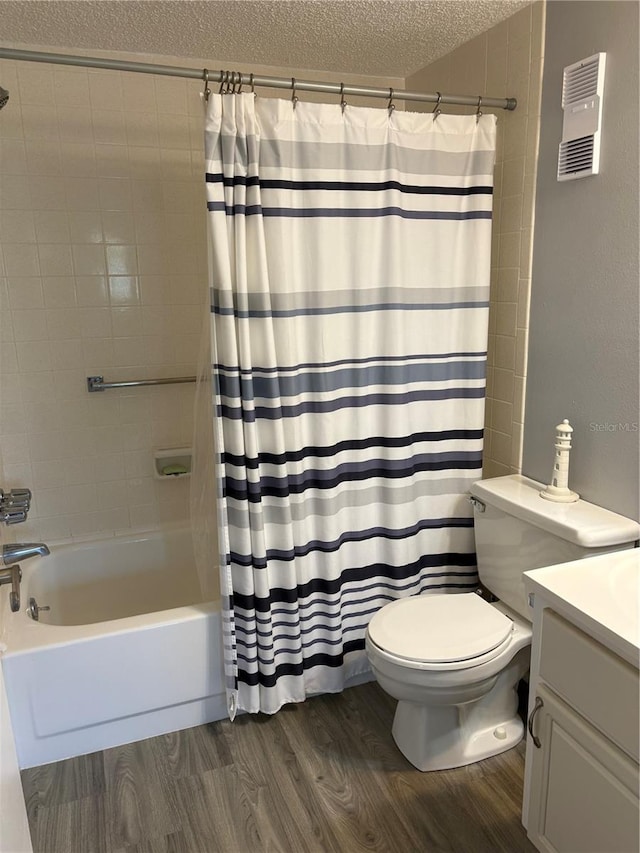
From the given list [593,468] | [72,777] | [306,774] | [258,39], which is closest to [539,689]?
[593,468]

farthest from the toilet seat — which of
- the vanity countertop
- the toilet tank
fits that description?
the vanity countertop

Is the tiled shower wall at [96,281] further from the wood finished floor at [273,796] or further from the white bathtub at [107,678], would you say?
the wood finished floor at [273,796]

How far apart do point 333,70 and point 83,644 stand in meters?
2.27

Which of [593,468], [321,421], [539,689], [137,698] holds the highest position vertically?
[321,421]

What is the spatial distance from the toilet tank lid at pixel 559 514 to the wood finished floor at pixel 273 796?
76cm

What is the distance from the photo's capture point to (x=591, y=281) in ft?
5.97

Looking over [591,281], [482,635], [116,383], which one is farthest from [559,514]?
[116,383]

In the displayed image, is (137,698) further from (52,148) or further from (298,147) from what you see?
(52,148)

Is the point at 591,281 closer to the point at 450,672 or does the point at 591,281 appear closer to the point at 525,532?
the point at 525,532

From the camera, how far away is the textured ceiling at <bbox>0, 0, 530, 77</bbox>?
6.17ft

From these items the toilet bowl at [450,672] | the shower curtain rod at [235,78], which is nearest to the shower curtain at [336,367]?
the shower curtain rod at [235,78]

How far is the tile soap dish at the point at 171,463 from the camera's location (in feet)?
8.71

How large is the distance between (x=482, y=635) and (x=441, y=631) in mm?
113

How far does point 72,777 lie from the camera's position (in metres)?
1.91
